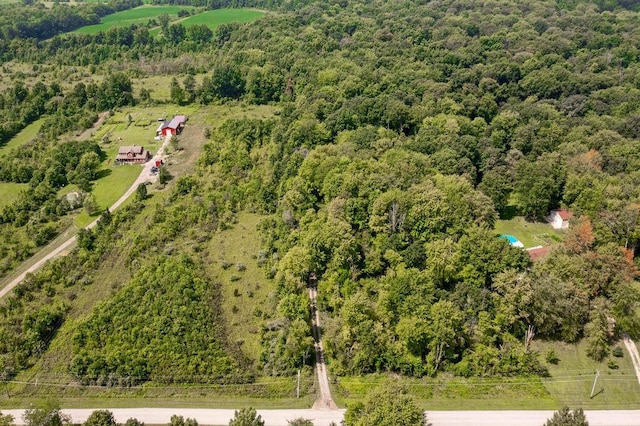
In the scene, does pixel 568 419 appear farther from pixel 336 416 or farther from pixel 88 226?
pixel 88 226

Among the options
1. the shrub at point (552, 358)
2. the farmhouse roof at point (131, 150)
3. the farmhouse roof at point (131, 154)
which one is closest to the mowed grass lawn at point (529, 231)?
the shrub at point (552, 358)

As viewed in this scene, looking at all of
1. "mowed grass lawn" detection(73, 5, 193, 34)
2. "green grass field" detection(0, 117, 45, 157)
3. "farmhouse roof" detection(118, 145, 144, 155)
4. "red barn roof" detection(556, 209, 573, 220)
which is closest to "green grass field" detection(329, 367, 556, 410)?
"red barn roof" detection(556, 209, 573, 220)

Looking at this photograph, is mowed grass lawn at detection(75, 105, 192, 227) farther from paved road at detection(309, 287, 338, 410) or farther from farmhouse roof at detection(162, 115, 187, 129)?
paved road at detection(309, 287, 338, 410)

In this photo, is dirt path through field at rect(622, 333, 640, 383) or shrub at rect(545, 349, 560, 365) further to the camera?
shrub at rect(545, 349, 560, 365)

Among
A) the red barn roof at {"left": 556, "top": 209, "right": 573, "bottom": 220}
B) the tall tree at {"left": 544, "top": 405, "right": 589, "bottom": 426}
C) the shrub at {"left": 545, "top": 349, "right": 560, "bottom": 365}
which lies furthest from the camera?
the red barn roof at {"left": 556, "top": 209, "right": 573, "bottom": 220}

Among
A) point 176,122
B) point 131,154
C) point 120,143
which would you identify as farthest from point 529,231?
point 120,143

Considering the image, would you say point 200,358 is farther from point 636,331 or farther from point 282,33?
point 282,33

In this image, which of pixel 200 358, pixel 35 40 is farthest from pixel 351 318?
pixel 35 40
